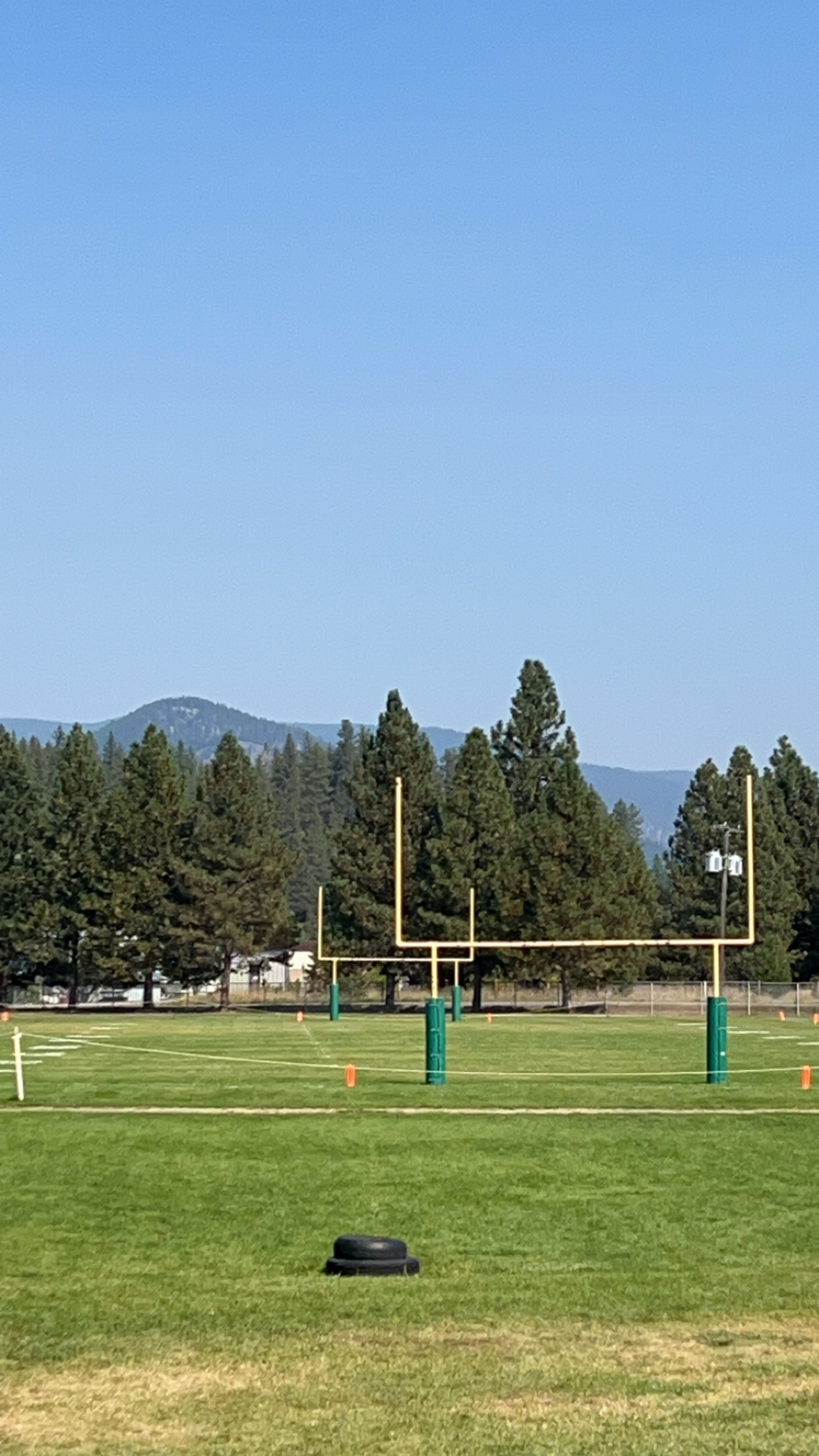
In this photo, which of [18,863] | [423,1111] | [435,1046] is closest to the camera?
[423,1111]

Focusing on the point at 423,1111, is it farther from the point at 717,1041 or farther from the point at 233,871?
the point at 233,871

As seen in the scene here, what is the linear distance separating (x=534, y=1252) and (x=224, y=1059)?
25.3m

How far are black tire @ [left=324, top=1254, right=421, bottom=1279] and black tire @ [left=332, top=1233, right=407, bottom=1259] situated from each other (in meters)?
0.03

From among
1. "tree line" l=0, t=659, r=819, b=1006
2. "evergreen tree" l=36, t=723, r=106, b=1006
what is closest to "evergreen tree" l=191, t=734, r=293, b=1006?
"tree line" l=0, t=659, r=819, b=1006

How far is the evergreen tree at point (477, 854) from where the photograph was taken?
86062 mm

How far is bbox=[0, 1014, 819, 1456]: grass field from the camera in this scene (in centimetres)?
992

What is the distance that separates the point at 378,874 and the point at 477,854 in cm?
479

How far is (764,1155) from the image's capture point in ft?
72.1

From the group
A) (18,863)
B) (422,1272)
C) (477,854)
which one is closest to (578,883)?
(477,854)

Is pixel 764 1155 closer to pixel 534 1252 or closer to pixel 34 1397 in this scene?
pixel 534 1252

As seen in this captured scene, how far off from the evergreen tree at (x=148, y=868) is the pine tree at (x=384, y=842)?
722 cm

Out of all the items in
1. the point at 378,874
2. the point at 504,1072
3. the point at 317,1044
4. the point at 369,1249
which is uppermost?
the point at 378,874

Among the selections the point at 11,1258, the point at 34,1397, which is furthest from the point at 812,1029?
the point at 34,1397

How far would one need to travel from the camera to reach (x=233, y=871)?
91.9m
